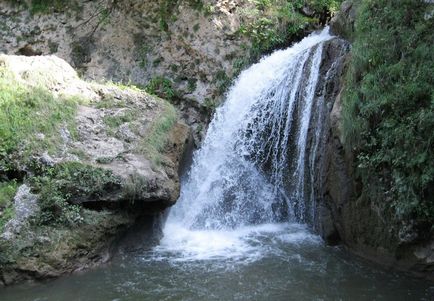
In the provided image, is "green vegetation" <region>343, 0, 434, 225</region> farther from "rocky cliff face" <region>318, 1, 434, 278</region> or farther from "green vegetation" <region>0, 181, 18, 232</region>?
"green vegetation" <region>0, 181, 18, 232</region>

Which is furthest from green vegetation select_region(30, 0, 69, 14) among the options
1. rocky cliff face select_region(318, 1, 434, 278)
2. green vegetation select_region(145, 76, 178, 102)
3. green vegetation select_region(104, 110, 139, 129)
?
rocky cliff face select_region(318, 1, 434, 278)

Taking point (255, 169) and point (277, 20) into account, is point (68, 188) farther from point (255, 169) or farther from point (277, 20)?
point (277, 20)

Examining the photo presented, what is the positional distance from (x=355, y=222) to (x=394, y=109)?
1.85 metres

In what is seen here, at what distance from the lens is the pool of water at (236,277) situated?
5926 mm

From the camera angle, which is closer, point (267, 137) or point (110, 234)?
point (110, 234)

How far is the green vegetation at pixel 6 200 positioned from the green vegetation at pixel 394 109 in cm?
476

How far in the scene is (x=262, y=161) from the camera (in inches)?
373

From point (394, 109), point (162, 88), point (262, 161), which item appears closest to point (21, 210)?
point (262, 161)

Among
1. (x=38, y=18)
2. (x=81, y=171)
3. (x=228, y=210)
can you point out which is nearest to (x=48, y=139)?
(x=81, y=171)

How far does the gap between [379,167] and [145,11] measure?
7889 mm

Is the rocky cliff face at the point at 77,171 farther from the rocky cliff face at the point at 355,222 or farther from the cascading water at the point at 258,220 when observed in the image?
the rocky cliff face at the point at 355,222

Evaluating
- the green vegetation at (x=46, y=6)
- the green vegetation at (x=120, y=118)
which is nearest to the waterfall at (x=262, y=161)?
the green vegetation at (x=120, y=118)

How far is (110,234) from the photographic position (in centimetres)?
719

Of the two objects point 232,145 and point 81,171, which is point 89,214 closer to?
point 81,171
